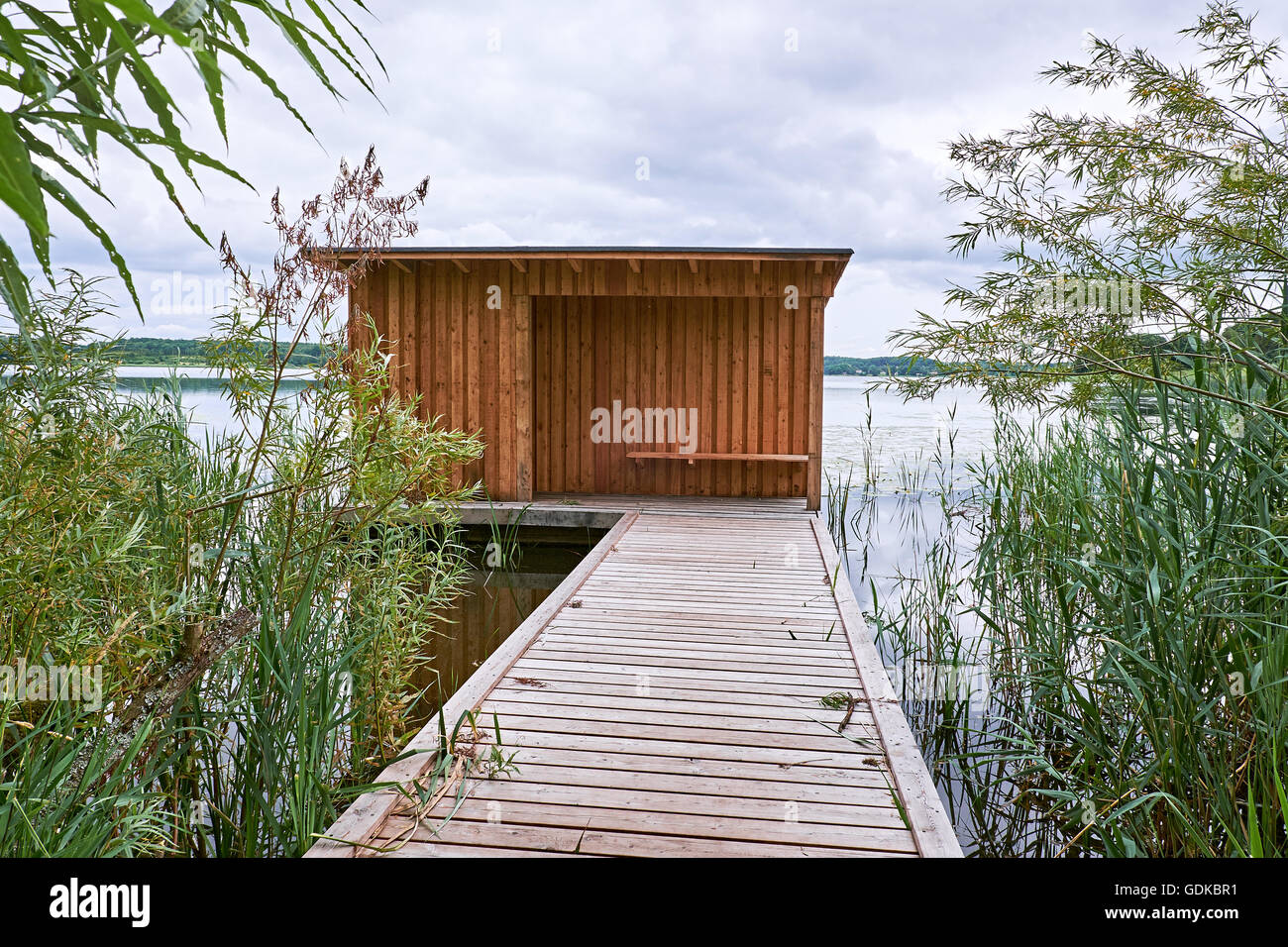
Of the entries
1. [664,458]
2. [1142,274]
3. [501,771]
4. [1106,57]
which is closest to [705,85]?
[664,458]

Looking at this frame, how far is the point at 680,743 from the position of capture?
9.34ft

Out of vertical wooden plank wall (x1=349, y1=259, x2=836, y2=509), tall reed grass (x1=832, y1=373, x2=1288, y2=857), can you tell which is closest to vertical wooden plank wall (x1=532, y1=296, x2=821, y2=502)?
vertical wooden plank wall (x1=349, y1=259, x2=836, y2=509)

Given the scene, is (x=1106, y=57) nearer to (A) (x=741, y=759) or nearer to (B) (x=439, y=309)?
(A) (x=741, y=759)

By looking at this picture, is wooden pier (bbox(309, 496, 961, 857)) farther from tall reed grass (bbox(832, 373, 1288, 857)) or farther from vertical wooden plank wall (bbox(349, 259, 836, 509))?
vertical wooden plank wall (bbox(349, 259, 836, 509))

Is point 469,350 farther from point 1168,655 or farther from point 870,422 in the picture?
point 1168,655

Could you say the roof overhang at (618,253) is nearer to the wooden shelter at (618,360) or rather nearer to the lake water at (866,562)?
the wooden shelter at (618,360)

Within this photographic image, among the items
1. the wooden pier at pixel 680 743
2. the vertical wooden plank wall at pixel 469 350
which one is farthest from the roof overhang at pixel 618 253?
the wooden pier at pixel 680 743

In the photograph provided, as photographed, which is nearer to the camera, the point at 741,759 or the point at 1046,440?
the point at 741,759

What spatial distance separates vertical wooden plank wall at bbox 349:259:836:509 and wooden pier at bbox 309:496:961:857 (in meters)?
3.57
